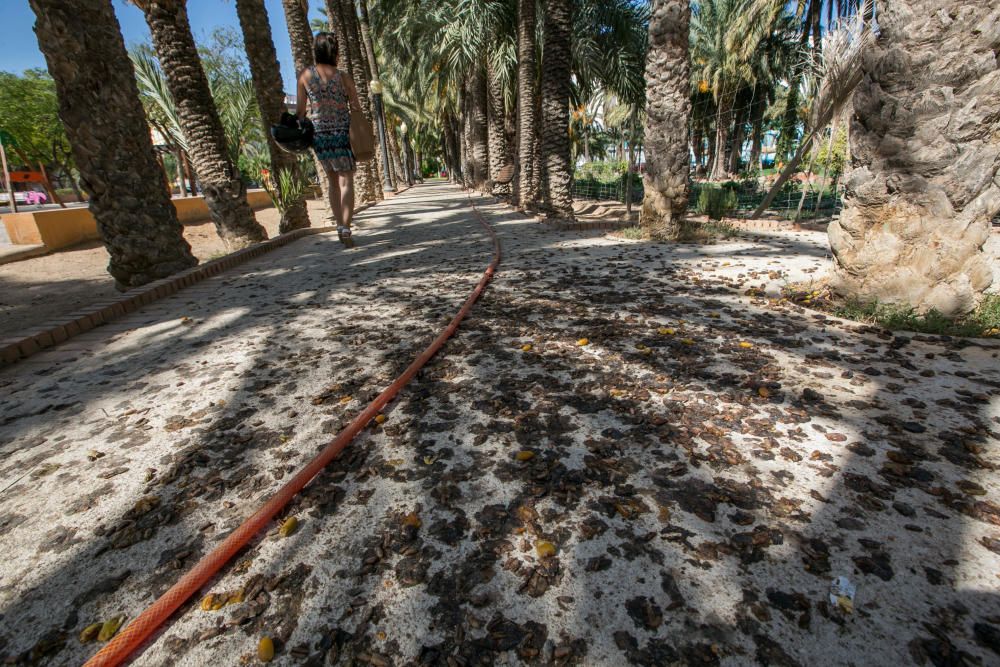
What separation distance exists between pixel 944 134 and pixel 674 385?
2.43 metres

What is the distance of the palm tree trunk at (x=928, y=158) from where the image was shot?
271 cm

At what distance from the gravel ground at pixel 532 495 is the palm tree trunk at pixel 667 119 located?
3.69 metres

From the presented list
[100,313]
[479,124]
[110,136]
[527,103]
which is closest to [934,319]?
[100,313]

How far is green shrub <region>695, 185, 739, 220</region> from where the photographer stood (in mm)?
9617

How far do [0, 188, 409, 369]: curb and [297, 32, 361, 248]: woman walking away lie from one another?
1832 mm

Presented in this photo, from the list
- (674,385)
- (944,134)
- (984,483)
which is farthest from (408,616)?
(944,134)

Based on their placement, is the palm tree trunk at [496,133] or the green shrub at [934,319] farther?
the palm tree trunk at [496,133]

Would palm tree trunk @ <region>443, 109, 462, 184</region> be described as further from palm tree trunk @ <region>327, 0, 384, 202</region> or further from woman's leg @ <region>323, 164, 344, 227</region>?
woman's leg @ <region>323, 164, 344, 227</region>

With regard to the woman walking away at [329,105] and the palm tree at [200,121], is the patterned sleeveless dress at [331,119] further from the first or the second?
the palm tree at [200,121]

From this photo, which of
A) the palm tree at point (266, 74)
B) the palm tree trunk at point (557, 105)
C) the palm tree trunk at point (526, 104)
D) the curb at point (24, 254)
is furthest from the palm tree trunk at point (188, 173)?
the palm tree trunk at point (557, 105)

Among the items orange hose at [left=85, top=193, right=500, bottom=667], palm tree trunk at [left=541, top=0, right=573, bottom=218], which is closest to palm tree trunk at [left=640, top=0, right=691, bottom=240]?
palm tree trunk at [left=541, top=0, right=573, bottom=218]

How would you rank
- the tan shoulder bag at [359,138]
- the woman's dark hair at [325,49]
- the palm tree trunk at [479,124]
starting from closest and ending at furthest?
the woman's dark hair at [325,49] < the tan shoulder bag at [359,138] < the palm tree trunk at [479,124]

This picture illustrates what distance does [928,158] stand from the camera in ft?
9.30

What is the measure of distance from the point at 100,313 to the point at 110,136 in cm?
204
